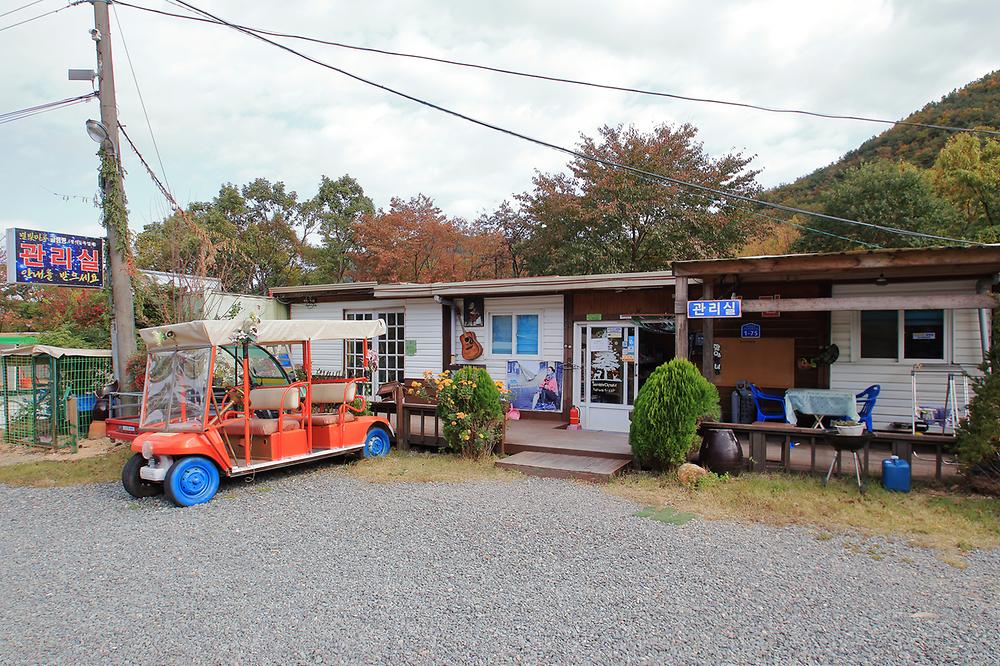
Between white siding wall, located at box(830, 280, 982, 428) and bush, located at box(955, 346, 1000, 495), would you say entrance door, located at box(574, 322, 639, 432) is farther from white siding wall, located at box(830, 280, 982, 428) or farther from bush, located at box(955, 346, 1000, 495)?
bush, located at box(955, 346, 1000, 495)

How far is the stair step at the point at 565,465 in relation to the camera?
293 inches

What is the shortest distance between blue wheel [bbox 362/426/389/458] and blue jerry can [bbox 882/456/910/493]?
623 centimetres

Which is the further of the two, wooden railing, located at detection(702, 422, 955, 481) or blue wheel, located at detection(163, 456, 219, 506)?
wooden railing, located at detection(702, 422, 955, 481)

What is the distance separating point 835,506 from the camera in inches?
237

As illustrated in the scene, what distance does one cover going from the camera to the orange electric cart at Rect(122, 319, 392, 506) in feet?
21.3

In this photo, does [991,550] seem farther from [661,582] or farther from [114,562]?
[114,562]

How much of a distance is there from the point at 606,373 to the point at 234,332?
6.18 metres

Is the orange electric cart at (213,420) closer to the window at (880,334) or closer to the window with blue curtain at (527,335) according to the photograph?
the window with blue curtain at (527,335)

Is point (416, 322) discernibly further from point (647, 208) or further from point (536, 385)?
point (647, 208)

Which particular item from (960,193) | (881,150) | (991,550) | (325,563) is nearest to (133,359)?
(325,563)

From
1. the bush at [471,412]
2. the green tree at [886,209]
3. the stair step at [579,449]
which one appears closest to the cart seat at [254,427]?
the bush at [471,412]

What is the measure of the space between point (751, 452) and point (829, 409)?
4.27 feet

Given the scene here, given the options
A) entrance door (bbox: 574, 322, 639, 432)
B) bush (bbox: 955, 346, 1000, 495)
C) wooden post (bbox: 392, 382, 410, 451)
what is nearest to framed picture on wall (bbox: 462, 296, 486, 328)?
entrance door (bbox: 574, 322, 639, 432)

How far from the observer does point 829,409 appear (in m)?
7.91
